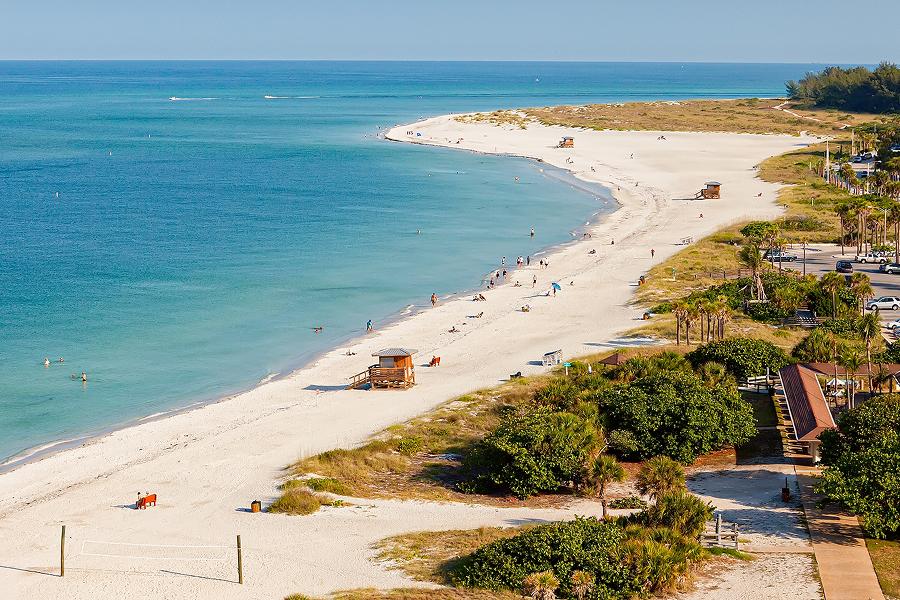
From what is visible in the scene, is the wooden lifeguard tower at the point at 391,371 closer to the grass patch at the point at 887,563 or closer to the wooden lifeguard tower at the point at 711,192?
the grass patch at the point at 887,563

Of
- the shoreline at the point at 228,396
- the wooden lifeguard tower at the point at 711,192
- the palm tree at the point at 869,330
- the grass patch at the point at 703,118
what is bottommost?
the shoreline at the point at 228,396

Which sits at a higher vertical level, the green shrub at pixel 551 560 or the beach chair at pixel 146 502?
the green shrub at pixel 551 560

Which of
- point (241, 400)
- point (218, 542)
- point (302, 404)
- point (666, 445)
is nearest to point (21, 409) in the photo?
point (241, 400)

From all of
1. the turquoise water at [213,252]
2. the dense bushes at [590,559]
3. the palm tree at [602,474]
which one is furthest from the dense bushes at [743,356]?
the turquoise water at [213,252]

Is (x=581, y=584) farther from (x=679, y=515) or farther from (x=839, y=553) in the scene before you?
(x=839, y=553)

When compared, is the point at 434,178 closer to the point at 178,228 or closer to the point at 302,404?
the point at 178,228

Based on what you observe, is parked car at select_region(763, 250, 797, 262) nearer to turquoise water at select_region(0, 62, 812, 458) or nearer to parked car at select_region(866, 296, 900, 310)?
parked car at select_region(866, 296, 900, 310)

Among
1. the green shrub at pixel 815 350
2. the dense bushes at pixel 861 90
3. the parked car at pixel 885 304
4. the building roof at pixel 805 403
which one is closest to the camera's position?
the building roof at pixel 805 403
